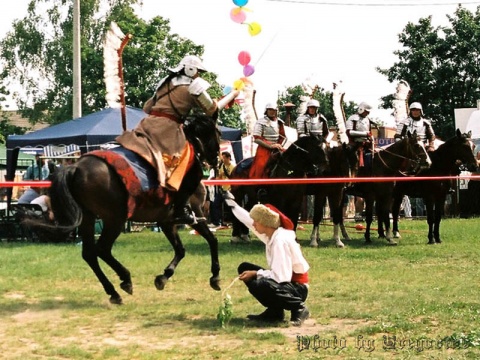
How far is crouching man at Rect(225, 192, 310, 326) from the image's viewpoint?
721 cm

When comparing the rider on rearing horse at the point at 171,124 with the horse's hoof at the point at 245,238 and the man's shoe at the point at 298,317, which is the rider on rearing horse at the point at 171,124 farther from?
the horse's hoof at the point at 245,238

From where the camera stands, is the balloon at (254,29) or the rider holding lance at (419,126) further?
the rider holding lance at (419,126)

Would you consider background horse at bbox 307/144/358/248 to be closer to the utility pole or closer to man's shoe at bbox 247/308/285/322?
man's shoe at bbox 247/308/285/322

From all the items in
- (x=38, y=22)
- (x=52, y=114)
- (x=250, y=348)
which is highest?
(x=38, y=22)

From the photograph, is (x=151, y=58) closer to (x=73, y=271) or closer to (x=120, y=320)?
(x=73, y=271)

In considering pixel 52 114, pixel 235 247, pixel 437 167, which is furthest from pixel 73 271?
pixel 52 114

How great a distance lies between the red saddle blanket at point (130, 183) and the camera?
8203 millimetres

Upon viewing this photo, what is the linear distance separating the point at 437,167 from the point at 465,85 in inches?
993

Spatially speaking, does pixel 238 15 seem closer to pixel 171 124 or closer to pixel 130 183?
pixel 171 124

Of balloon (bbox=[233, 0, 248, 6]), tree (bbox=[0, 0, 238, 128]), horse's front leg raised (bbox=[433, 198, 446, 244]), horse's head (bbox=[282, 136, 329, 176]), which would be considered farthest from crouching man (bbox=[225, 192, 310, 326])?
tree (bbox=[0, 0, 238, 128])

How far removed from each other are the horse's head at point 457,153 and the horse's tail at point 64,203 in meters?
9.50

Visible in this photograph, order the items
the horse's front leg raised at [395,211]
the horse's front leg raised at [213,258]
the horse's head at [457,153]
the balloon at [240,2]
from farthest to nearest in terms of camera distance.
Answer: the horse's front leg raised at [395,211], the horse's head at [457,153], the balloon at [240,2], the horse's front leg raised at [213,258]

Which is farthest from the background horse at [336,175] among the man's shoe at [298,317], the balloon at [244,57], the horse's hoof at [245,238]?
the man's shoe at [298,317]

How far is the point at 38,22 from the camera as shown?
4494 cm
